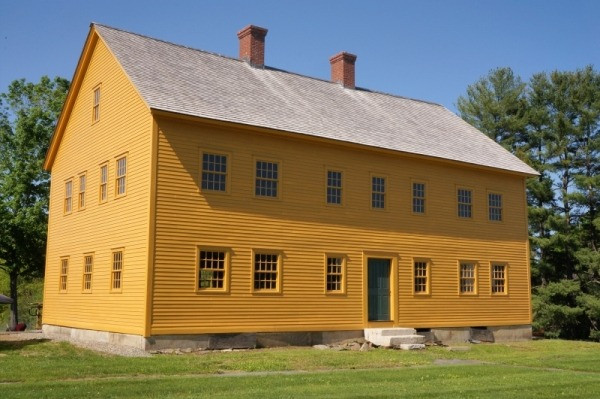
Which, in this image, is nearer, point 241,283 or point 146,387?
point 146,387

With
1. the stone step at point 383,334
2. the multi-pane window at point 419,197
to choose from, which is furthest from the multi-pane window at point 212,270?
the multi-pane window at point 419,197

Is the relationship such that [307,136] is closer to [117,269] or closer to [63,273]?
[117,269]

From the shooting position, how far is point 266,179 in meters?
22.5

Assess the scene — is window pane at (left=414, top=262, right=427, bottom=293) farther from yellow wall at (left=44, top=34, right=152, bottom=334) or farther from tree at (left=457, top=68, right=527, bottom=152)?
tree at (left=457, top=68, right=527, bottom=152)

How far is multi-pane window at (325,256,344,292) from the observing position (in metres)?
23.7

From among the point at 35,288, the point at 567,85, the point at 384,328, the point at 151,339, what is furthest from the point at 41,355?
the point at 35,288

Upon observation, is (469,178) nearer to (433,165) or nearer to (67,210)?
(433,165)

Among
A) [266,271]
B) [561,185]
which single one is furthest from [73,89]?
[561,185]

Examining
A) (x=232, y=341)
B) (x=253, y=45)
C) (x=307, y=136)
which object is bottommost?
(x=232, y=341)

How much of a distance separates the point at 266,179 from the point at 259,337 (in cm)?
496

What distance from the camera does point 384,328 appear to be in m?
24.4

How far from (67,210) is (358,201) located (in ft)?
37.4

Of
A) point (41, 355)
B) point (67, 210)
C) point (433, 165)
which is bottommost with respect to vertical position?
point (41, 355)

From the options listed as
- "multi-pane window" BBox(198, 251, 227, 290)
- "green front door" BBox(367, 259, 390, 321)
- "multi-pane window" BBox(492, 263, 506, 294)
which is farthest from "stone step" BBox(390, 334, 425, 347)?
"multi-pane window" BBox(492, 263, 506, 294)
